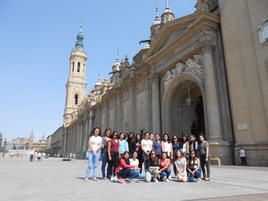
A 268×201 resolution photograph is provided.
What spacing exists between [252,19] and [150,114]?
1378 centimetres

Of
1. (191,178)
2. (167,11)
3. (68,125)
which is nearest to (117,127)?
(167,11)

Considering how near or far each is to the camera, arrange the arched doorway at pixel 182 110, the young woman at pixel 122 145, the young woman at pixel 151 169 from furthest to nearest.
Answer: the arched doorway at pixel 182 110 → the young woman at pixel 122 145 → the young woman at pixel 151 169

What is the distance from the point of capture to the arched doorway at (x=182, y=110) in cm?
2088

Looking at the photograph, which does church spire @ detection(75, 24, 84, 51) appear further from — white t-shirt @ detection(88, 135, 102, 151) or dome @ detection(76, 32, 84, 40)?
white t-shirt @ detection(88, 135, 102, 151)

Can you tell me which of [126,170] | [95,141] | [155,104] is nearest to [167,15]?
[155,104]

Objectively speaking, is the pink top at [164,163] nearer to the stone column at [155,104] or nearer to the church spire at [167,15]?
the stone column at [155,104]

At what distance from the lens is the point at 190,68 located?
18359mm

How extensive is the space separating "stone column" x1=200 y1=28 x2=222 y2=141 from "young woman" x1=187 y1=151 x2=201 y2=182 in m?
7.01

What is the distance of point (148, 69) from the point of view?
82.5ft

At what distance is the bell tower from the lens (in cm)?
7650

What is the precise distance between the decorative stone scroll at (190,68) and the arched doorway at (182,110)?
712 mm

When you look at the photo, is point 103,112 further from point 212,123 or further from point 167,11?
point 212,123

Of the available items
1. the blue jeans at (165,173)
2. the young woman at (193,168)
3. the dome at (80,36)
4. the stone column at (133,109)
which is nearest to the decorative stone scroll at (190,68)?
the stone column at (133,109)

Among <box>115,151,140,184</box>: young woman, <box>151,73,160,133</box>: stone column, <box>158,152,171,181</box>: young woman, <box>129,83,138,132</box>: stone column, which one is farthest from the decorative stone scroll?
<box>115,151,140,184</box>: young woman
